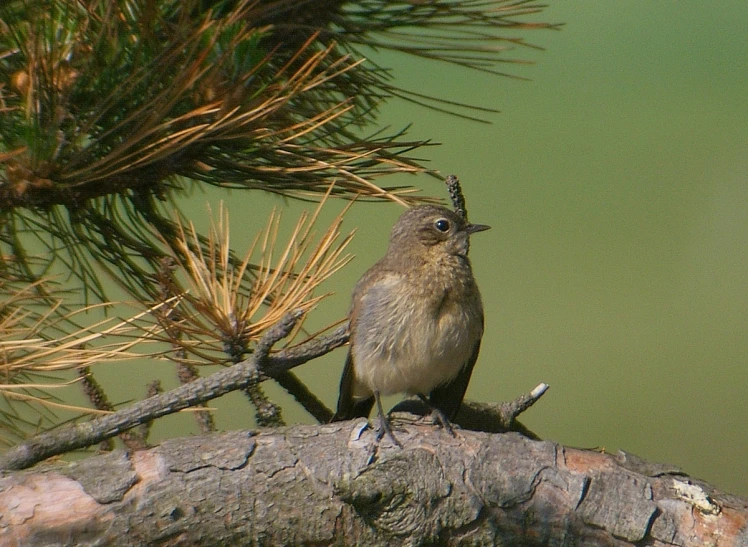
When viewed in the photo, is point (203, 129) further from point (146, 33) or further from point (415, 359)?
point (415, 359)

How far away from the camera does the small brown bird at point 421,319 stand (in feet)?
4.91

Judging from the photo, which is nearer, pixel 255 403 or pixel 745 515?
pixel 745 515

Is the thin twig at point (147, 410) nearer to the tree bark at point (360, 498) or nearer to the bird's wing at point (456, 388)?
the tree bark at point (360, 498)

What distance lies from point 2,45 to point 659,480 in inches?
39.4

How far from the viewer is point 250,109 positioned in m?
1.17

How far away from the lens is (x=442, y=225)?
62.8 inches

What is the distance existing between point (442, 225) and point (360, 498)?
0.70m

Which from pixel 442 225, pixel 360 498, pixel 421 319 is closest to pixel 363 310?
pixel 421 319

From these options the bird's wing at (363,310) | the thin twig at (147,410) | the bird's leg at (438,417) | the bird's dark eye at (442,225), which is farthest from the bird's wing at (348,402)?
the thin twig at (147,410)

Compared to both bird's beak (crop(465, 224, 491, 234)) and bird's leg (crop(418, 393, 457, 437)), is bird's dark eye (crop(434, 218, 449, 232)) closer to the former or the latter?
bird's beak (crop(465, 224, 491, 234))

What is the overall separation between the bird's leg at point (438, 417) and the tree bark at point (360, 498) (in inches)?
2.7

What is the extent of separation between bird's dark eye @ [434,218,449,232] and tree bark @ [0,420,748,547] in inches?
24.1

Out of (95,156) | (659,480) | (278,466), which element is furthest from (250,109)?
(659,480)

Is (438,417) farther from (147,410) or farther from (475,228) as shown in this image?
(147,410)
